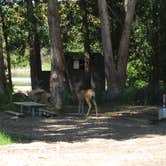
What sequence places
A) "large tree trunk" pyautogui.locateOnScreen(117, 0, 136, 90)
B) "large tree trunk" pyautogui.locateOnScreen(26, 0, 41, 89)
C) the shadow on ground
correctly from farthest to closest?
"large tree trunk" pyautogui.locateOnScreen(26, 0, 41, 89) → "large tree trunk" pyautogui.locateOnScreen(117, 0, 136, 90) → the shadow on ground

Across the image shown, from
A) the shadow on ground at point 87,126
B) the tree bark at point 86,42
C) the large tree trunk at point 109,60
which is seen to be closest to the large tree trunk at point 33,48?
the tree bark at point 86,42

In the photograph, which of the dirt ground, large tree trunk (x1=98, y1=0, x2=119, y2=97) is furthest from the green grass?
large tree trunk (x1=98, y1=0, x2=119, y2=97)

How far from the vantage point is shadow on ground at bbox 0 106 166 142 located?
48.6ft

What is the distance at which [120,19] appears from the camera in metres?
27.5

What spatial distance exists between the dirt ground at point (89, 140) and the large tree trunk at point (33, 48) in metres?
9.53

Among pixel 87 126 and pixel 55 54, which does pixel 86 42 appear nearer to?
pixel 55 54

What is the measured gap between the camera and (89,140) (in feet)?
45.5

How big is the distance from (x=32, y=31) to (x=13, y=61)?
11058 mm

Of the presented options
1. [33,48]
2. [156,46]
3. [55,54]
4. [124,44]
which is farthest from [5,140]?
[33,48]

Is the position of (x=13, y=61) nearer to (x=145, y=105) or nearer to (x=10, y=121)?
(x=145, y=105)

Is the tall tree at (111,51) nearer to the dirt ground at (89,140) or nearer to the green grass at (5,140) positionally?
the dirt ground at (89,140)

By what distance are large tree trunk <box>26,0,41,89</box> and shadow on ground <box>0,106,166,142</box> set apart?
951 cm

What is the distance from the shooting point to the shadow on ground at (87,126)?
48.6ft

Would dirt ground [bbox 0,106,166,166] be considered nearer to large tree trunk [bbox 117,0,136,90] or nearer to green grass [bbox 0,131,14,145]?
green grass [bbox 0,131,14,145]
